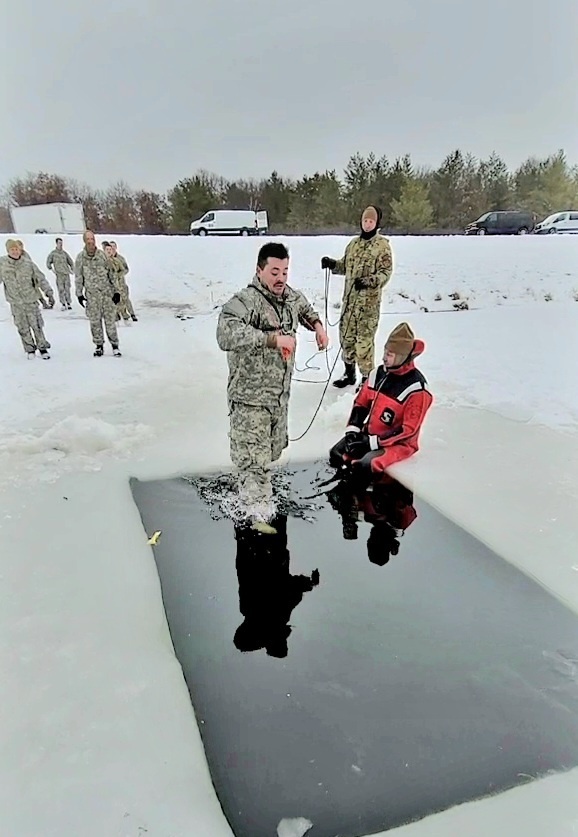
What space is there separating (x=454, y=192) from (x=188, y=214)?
12063 mm

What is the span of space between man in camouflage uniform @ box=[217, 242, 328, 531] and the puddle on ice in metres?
0.35

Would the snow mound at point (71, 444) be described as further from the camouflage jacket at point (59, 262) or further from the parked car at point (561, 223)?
the parked car at point (561, 223)

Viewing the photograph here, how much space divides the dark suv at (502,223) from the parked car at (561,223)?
0.57 meters

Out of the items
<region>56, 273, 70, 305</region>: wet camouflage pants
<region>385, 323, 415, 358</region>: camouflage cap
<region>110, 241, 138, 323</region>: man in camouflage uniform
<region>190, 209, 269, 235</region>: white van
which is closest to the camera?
<region>385, 323, 415, 358</region>: camouflage cap

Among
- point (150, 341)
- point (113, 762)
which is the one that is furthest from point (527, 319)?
point (113, 762)

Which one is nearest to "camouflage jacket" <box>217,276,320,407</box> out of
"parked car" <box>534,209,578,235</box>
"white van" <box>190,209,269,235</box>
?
"white van" <box>190,209,269,235</box>

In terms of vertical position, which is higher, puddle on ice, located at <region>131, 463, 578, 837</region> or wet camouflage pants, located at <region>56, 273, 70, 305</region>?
wet camouflage pants, located at <region>56, 273, 70, 305</region>

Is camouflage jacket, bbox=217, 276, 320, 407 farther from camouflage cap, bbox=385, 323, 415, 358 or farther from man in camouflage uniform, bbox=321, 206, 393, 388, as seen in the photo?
man in camouflage uniform, bbox=321, 206, 393, 388

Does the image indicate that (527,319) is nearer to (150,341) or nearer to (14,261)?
(150,341)

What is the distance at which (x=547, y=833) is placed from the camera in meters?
1.48

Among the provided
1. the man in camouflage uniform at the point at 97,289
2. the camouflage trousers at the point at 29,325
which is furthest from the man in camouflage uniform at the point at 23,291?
the man in camouflage uniform at the point at 97,289

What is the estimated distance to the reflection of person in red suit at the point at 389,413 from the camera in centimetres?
359

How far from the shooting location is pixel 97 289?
22.9 feet

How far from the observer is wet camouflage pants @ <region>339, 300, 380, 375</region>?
17.2 feet
